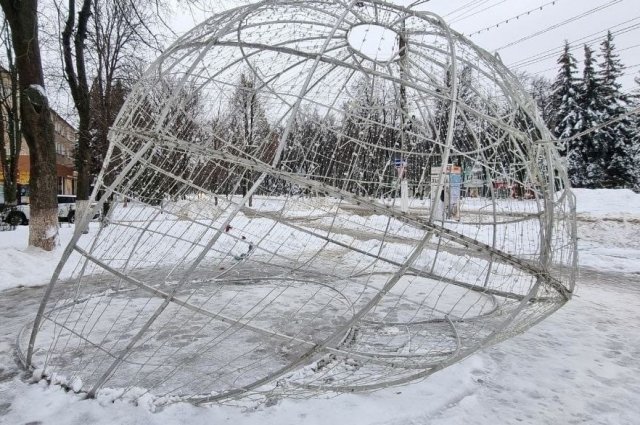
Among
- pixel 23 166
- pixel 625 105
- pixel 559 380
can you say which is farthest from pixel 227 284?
pixel 23 166

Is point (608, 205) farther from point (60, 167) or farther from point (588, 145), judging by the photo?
point (60, 167)

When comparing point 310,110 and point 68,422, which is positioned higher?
point 310,110

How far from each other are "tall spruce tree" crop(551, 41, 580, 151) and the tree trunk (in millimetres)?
22472

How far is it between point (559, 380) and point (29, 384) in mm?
3282

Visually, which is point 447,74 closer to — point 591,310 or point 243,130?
point 243,130

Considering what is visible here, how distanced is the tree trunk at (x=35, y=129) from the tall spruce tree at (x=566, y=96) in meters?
22.5

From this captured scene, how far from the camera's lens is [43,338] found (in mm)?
3658

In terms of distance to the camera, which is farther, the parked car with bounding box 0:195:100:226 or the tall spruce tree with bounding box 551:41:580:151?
the tall spruce tree with bounding box 551:41:580:151

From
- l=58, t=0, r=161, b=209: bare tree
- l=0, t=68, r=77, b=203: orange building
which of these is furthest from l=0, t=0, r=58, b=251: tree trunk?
l=0, t=68, r=77, b=203: orange building

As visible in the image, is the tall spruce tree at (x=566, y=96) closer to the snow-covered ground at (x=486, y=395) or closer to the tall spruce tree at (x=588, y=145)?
the tall spruce tree at (x=588, y=145)

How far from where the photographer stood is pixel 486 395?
8.96 feet

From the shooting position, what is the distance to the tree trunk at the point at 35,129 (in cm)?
745

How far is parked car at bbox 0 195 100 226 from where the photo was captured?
45.1 ft

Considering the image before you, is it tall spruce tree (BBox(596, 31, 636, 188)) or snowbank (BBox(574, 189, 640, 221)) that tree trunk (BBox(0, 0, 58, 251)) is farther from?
tall spruce tree (BBox(596, 31, 636, 188))
